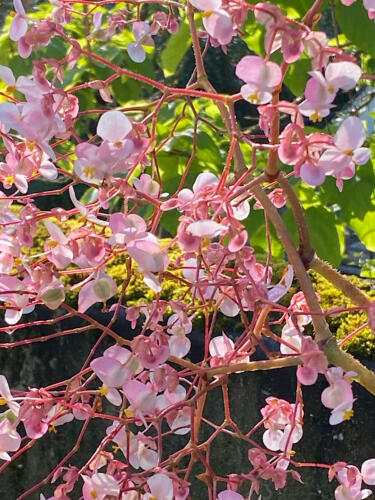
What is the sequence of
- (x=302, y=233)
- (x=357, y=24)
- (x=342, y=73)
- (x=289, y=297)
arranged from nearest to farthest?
1. (x=342, y=73)
2. (x=302, y=233)
3. (x=357, y=24)
4. (x=289, y=297)

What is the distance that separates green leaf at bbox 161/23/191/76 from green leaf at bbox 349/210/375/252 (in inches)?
17.5

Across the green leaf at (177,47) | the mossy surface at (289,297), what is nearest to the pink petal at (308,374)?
the mossy surface at (289,297)

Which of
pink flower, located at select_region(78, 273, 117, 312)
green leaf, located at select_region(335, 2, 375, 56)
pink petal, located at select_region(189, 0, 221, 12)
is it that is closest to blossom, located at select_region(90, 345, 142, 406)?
pink flower, located at select_region(78, 273, 117, 312)

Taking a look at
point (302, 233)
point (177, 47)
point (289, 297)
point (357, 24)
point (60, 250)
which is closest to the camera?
point (60, 250)

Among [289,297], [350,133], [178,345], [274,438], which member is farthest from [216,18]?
[289,297]

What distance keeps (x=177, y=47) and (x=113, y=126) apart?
88 centimetres

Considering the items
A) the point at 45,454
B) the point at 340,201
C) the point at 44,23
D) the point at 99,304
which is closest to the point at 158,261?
the point at 44,23

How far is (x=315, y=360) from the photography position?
55 cm

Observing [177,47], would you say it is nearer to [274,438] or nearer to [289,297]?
[289,297]

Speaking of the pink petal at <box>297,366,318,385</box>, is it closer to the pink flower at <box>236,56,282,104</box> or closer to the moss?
the pink flower at <box>236,56,282,104</box>

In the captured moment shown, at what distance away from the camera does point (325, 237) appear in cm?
119

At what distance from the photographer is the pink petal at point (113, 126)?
0.52 m

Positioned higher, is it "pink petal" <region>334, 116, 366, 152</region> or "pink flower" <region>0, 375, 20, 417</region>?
"pink petal" <region>334, 116, 366, 152</region>

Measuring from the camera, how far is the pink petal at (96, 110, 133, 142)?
517 mm
